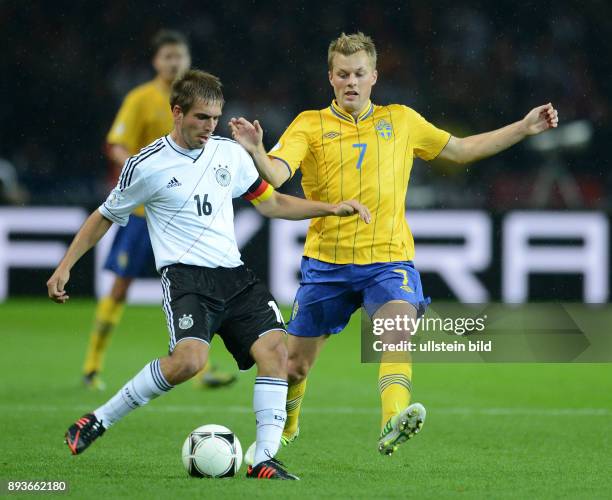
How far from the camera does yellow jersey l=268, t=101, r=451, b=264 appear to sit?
18.6ft

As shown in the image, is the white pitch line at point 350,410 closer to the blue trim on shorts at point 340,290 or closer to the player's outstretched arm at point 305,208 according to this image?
the blue trim on shorts at point 340,290

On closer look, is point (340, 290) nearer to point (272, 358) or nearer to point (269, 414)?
point (272, 358)

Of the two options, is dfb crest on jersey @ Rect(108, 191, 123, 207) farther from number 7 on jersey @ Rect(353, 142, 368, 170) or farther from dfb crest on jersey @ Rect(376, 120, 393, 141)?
dfb crest on jersey @ Rect(376, 120, 393, 141)

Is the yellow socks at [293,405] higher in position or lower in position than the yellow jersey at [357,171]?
lower

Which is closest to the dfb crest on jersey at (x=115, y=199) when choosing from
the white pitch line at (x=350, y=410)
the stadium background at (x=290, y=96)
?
the white pitch line at (x=350, y=410)

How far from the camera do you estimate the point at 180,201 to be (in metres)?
5.18

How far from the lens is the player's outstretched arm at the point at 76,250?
5.03 m

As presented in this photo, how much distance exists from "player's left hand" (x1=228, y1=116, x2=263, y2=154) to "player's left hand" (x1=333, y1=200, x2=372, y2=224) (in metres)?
0.45

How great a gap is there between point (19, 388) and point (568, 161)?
9.47m

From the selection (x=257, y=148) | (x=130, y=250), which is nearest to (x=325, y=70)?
(x=130, y=250)

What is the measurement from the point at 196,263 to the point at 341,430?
182 cm

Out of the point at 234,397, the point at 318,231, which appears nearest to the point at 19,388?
the point at 234,397

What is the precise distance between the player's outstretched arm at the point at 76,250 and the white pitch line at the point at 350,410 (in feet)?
7.28

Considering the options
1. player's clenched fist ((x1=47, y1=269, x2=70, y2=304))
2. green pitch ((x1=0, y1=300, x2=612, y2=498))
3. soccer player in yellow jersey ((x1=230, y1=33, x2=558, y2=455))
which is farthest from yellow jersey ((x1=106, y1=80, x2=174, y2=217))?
player's clenched fist ((x1=47, y1=269, x2=70, y2=304))
